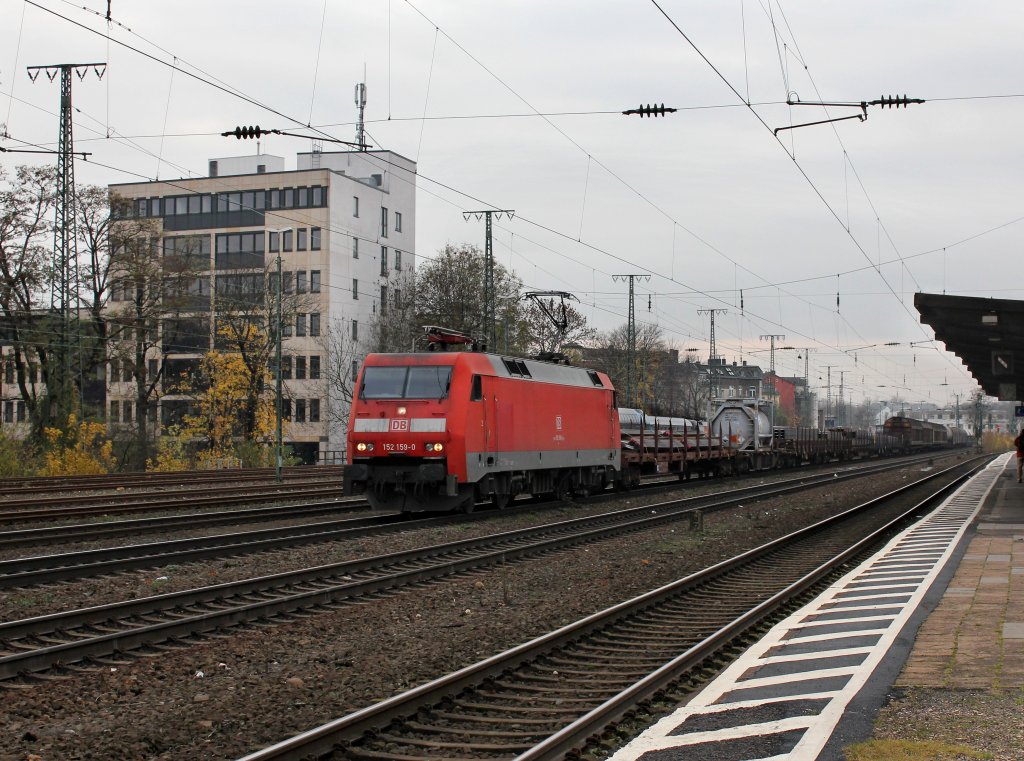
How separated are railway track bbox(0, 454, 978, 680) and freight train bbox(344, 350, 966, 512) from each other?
3161 mm

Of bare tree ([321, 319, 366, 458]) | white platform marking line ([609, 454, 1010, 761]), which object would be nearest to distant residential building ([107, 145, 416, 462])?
bare tree ([321, 319, 366, 458])

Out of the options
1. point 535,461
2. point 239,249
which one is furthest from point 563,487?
point 239,249

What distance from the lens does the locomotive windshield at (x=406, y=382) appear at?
21.4 meters

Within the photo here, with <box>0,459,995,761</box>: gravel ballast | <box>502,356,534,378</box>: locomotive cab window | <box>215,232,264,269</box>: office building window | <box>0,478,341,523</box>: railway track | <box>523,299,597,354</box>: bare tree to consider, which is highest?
<box>215,232,264,269</box>: office building window

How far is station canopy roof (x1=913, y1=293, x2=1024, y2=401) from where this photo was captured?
815 inches

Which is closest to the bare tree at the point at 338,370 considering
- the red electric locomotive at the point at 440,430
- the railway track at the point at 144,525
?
the railway track at the point at 144,525

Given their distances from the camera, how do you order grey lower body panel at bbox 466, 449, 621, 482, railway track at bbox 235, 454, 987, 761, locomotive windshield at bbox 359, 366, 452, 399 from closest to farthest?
railway track at bbox 235, 454, 987, 761
locomotive windshield at bbox 359, 366, 452, 399
grey lower body panel at bbox 466, 449, 621, 482

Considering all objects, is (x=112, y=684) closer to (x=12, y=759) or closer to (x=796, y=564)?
(x=12, y=759)

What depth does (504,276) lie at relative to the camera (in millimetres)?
61219

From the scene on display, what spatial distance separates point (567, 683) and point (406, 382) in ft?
44.5

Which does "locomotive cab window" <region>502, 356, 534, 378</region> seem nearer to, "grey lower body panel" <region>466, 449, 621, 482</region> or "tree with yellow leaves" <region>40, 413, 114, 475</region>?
"grey lower body panel" <region>466, 449, 621, 482</region>

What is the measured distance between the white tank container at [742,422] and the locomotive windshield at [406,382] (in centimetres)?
2799

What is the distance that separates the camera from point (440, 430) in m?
20.9

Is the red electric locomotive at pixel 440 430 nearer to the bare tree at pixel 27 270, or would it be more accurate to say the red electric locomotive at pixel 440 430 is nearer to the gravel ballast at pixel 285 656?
the gravel ballast at pixel 285 656
